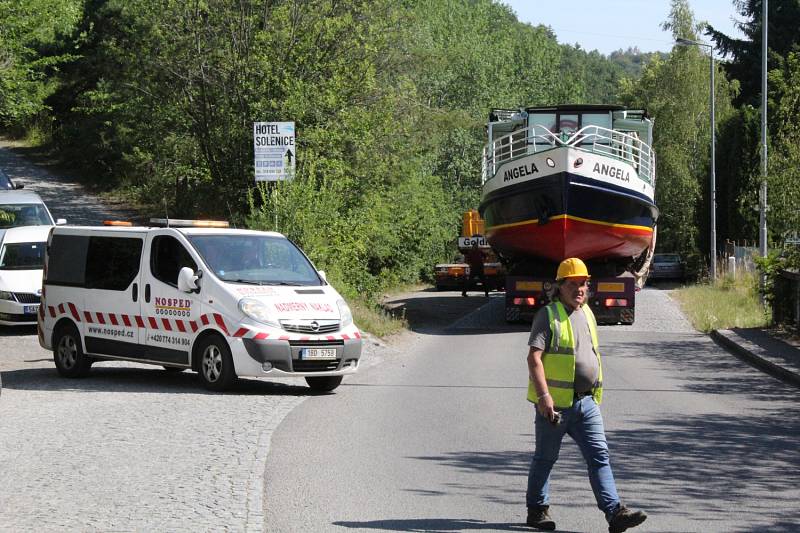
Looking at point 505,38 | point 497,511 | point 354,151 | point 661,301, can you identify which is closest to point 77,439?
point 497,511

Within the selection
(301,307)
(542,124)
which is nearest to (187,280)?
(301,307)

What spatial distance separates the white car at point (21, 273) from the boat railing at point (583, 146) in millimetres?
9902

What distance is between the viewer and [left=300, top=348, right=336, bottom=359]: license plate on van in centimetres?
1408

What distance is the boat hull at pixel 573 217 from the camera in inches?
948

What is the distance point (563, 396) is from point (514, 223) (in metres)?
18.2

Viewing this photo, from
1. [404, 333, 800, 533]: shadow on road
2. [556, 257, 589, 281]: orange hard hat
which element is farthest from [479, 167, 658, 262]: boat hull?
[556, 257, 589, 281]: orange hard hat

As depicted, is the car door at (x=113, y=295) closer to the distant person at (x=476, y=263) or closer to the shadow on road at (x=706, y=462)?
the shadow on road at (x=706, y=462)

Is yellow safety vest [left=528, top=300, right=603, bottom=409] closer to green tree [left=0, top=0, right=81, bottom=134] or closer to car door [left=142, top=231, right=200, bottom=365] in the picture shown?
car door [left=142, top=231, right=200, bottom=365]

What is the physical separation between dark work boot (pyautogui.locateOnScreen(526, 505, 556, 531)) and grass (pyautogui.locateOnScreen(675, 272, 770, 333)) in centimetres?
1880

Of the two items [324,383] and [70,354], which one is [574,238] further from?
[70,354]

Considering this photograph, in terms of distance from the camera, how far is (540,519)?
7250 millimetres

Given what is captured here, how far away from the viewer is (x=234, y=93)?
2766cm

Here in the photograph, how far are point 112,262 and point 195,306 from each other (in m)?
1.83

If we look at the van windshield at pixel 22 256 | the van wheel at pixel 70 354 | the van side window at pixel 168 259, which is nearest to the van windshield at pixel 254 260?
the van side window at pixel 168 259
